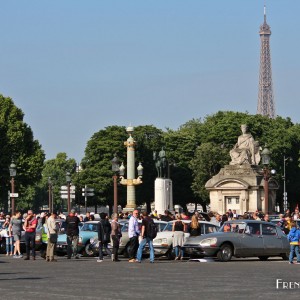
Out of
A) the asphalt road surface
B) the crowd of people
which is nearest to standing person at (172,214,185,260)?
the crowd of people

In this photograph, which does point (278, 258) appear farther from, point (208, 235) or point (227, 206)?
point (227, 206)

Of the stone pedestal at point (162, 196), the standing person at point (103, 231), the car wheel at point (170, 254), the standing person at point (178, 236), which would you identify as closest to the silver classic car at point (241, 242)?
the standing person at point (178, 236)

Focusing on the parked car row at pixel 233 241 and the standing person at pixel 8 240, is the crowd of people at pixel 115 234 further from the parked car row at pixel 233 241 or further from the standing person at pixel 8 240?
the standing person at pixel 8 240

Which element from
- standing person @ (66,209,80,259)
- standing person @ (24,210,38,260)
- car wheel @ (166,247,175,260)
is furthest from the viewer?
car wheel @ (166,247,175,260)

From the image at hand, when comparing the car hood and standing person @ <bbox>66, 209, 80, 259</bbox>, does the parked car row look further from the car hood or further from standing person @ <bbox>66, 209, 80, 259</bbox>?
standing person @ <bbox>66, 209, 80, 259</bbox>

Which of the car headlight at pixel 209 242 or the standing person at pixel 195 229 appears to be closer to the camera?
the car headlight at pixel 209 242

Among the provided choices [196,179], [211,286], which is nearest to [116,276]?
[211,286]

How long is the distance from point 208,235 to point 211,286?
46.7 feet

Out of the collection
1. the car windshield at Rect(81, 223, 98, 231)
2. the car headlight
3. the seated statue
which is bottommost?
the car headlight

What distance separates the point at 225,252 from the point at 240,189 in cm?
4126

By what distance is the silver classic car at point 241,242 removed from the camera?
38844mm

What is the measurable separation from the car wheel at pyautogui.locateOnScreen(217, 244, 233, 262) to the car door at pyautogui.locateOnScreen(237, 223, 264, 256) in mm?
326

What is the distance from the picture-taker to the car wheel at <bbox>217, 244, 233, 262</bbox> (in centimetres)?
3897

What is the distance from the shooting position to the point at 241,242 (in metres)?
38.9
